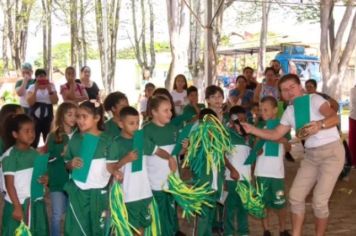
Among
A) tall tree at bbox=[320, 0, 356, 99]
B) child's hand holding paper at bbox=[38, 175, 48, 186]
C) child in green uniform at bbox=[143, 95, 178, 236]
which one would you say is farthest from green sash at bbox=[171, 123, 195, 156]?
tall tree at bbox=[320, 0, 356, 99]

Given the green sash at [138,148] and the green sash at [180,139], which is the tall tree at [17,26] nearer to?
the green sash at [180,139]

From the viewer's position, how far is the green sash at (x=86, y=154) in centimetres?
446

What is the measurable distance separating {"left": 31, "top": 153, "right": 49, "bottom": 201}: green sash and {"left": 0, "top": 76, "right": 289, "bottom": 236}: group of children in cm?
2

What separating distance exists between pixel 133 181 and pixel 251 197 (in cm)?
116

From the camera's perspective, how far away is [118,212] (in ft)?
14.8

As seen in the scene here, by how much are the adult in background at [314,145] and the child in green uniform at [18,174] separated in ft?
5.93

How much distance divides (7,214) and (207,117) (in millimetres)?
1870

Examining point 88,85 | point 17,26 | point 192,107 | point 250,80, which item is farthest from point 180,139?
point 17,26

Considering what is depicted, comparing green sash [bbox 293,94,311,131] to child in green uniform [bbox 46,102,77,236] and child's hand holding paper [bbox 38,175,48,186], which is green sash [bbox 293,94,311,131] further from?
child's hand holding paper [bbox 38,175,48,186]

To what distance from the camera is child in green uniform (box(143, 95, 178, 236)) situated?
5.01m

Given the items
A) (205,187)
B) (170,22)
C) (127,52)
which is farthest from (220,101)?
(127,52)

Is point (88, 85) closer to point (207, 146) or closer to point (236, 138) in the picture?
point (236, 138)

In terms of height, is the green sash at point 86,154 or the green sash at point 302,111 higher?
the green sash at point 302,111

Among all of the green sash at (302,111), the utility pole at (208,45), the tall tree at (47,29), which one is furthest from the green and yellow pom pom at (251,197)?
the tall tree at (47,29)
